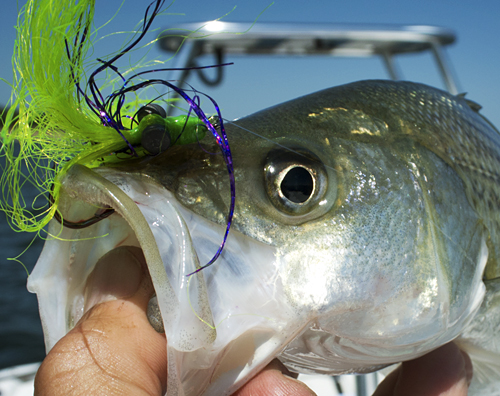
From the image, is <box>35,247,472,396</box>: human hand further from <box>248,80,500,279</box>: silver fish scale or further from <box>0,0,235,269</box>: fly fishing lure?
<box>248,80,500,279</box>: silver fish scale

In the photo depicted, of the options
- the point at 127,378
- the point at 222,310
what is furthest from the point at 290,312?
the point at 127,378

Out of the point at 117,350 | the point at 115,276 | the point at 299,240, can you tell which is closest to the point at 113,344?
the point at 117,350

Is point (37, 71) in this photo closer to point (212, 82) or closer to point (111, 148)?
point (111, 148)

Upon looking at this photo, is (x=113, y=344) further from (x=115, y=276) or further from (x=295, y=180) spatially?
(x=295, y=180)

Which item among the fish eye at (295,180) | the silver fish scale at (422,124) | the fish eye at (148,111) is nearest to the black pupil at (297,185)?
the fish eye at (295,180)

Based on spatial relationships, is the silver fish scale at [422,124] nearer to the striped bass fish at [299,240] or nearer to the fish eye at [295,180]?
the striped bass fish at [299,240]
